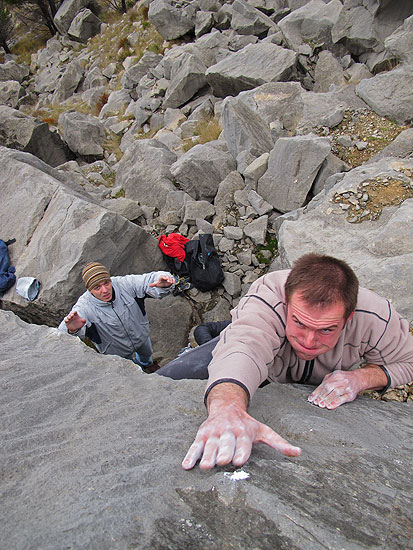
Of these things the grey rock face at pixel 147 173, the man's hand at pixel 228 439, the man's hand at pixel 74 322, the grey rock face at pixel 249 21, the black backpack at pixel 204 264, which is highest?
the grey rock face at pixel 249 21

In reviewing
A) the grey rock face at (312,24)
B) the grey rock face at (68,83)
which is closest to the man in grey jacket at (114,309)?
the grey rock face at (312,24)

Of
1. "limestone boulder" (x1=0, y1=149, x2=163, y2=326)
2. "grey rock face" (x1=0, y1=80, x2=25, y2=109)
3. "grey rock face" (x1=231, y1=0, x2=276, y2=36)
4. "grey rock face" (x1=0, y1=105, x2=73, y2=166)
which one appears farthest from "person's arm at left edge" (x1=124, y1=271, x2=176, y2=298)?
"grey rock face" (x1=0, y1=80, x2=25, y2=109)

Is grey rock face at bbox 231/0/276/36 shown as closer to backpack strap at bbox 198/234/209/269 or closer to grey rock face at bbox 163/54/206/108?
grey rock face at bbox 163/54/206/108

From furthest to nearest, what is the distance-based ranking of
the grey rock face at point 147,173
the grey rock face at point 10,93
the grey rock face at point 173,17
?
the grey rock face at point 10,93
the grey rock face at point 173,17
the grey rock face at point 147,173

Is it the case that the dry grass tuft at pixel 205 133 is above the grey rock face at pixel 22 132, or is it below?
below

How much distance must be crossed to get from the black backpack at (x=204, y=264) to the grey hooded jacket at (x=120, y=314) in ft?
6.40

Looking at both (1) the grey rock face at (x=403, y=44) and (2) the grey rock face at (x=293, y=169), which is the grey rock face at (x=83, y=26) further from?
(2) the grey rock face at (x=293, y=169)

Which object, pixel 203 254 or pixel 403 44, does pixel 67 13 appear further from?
pixel 203 254

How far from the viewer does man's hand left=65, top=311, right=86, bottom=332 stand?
181 inches

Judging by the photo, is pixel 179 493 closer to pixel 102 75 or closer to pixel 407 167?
pixel 407 167

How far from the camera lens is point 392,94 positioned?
27.9ft

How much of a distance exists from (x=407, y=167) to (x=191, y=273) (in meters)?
4.43

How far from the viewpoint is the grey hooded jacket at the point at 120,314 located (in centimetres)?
503

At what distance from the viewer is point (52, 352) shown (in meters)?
3.54
